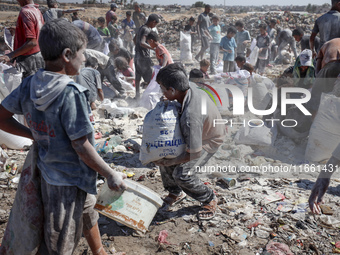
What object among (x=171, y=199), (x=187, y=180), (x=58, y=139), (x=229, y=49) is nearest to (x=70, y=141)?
(x=58, y=139)

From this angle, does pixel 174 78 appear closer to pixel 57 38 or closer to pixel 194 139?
pixel 194 139

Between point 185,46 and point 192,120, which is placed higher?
point 192,120

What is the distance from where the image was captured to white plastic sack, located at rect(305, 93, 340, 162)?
3.34 m

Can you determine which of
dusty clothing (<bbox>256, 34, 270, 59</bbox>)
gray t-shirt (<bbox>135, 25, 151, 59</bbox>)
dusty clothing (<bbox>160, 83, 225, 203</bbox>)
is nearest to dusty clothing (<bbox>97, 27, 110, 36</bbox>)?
gray t-shirt (<bbox>135, 25, 151, 59</bbox>)

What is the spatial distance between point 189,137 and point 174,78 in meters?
0.48

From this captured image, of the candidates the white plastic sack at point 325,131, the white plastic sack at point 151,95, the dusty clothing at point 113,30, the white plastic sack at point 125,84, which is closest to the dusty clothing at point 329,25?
the white plastic sack at point 325,131

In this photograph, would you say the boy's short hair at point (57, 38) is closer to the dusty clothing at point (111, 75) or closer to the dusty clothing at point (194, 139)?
the dusty clothing at point (194, 139)

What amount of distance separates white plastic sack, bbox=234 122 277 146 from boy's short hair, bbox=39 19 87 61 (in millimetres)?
3050

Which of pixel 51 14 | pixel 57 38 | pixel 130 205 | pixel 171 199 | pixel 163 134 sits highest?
pixel 57 38

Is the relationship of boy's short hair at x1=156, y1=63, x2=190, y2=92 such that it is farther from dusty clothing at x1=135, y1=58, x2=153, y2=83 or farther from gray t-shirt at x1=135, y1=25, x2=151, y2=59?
dusty clothing at x1=135, y1=58, x2=153, y2=83

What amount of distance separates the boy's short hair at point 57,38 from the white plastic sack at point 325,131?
115 inches

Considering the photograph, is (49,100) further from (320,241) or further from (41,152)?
(320,241)

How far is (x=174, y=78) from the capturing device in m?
2.38

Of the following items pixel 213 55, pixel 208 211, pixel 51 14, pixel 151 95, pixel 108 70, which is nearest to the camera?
pixel 208 211
